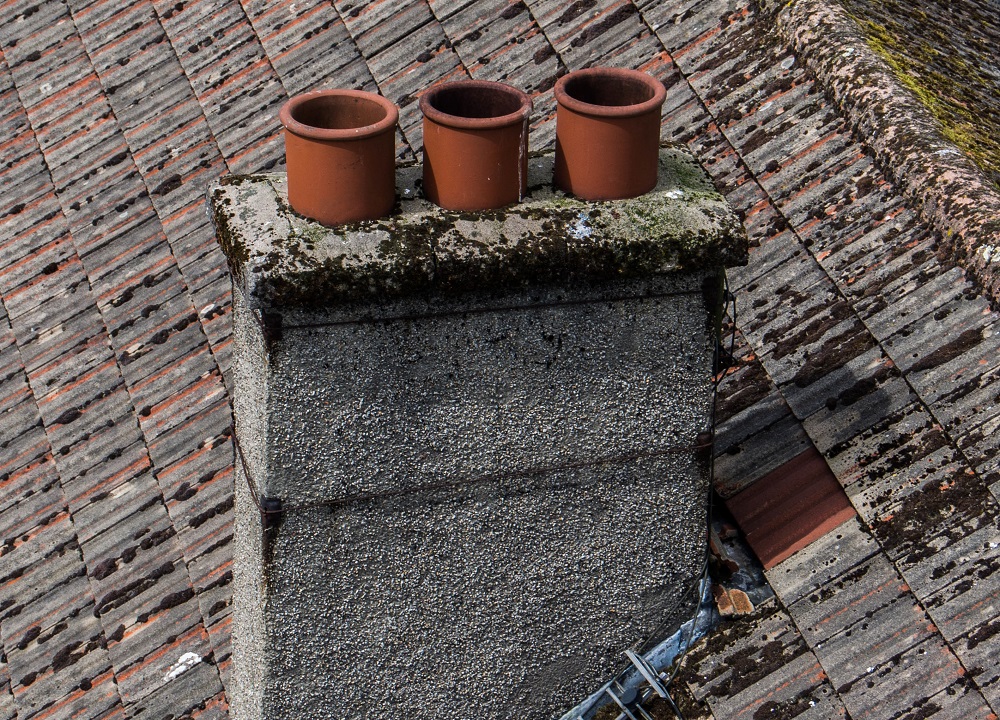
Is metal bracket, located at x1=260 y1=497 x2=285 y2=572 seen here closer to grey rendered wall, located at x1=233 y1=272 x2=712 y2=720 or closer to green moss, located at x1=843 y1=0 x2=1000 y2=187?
grey rendered wall, located at x1=233 y1=272 x2=712 y2=720

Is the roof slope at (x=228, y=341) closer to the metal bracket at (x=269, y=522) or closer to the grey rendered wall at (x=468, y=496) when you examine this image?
the grey rendered wall at (x=468, y=496)

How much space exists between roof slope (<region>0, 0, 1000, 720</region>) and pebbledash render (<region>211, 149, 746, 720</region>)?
68 cm

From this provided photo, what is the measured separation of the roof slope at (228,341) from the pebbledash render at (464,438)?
68 centimetres

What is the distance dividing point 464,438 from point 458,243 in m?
0.51

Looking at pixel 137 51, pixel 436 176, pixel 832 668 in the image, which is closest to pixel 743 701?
pixel 832 668

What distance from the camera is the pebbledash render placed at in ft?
8.52

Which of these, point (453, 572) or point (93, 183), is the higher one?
point (93, 183)

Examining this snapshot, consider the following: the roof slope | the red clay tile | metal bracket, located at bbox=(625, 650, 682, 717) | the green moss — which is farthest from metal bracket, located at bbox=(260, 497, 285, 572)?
the green moss

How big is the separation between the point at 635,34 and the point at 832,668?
2.88 m

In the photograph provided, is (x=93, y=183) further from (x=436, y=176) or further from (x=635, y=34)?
(x=436, y=176)

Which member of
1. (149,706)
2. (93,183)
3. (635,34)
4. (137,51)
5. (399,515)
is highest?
(137,51)

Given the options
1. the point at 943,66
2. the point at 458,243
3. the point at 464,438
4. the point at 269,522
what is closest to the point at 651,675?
the point at 464,438

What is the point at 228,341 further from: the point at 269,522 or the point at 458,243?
the point at 458,243

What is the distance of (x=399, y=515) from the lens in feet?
9.37
